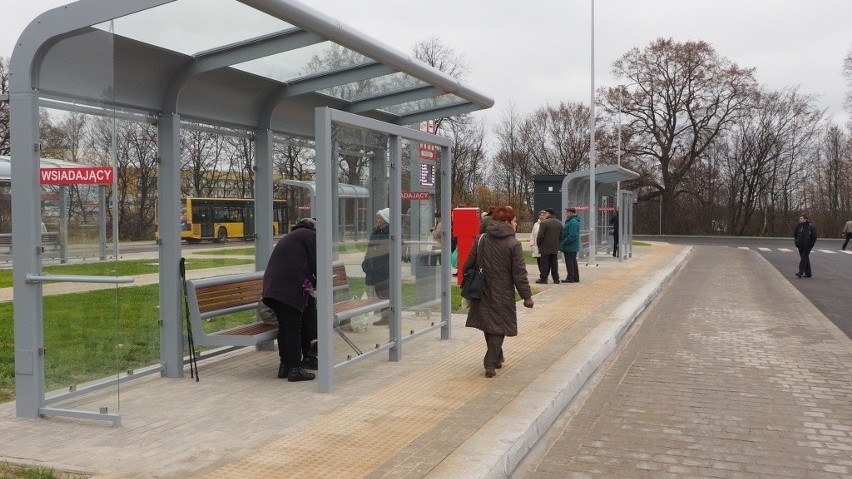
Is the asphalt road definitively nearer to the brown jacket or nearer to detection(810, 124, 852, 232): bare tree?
the brown jacket

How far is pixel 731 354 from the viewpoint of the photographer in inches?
376

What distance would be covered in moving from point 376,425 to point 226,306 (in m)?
2.73

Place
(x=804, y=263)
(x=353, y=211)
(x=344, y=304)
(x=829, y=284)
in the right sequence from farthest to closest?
(x=804, y=263) → (x=829, y=284) → (x=353, y=211) → (x=344, y=304)

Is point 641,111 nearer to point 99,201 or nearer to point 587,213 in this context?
point 587,213

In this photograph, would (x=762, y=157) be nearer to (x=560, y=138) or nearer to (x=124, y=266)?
(x=560, y=138)

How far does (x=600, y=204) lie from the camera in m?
28.6

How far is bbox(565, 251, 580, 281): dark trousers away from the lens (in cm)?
1803

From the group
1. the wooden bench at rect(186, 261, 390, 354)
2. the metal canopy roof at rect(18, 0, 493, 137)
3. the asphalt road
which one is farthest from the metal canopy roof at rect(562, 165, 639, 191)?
the wooden bench at rect(186, 261, 390, 354)

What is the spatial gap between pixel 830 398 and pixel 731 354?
2248mm

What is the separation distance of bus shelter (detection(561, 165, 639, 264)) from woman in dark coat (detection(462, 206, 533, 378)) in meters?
15.9

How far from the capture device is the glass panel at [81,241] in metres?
5.78

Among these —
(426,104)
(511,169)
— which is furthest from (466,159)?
(426,104)

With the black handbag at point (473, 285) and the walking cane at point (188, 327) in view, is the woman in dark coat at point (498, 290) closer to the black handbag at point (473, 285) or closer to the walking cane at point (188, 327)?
the black handbag at point (473, 285)

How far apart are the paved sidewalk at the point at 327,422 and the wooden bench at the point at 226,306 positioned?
38 centimetres
